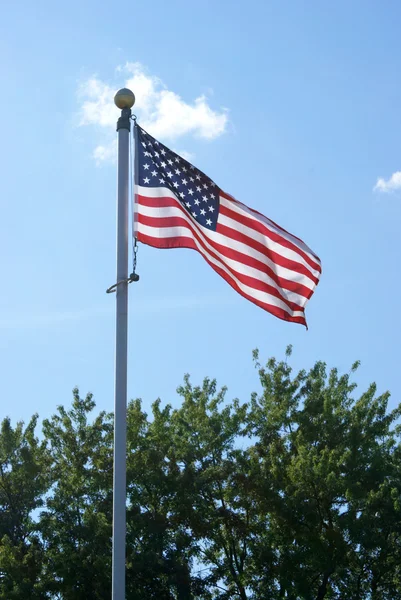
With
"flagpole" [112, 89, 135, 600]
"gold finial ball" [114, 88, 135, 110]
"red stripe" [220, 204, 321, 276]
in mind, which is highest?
"gold finial ball" [114, 88, 135, 110]

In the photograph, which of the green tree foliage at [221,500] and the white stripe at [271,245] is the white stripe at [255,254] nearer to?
the white stripe at [271,245]

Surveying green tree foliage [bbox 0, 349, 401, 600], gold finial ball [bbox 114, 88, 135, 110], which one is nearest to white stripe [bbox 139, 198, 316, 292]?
gold finial ball [bbox 114, 88, 135, 110]

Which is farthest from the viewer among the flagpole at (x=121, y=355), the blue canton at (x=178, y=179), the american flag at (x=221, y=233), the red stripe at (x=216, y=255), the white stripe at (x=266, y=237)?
the white stripe at (x=266, y=237)

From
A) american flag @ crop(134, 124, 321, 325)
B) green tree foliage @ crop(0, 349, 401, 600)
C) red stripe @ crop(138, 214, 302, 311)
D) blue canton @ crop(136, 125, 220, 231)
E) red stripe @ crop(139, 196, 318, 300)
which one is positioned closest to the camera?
red stripe @ crop(138, 214, 302, 311)

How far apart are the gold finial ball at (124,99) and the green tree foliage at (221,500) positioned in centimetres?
1896

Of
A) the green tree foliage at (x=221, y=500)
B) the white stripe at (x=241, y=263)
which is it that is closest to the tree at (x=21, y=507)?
the green tree foliage at (x=221, y=500)

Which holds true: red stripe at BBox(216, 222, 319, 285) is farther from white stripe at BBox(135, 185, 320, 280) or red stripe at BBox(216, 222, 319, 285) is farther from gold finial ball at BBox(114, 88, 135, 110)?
gold finial ball at BBox(114, 88, 135, 110)

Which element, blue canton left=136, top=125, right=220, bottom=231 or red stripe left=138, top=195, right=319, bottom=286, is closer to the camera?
blue canton left=136, top=125, right=220, bottom=231

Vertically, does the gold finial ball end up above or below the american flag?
above

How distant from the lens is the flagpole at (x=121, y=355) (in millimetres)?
9266

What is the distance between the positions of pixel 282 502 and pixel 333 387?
23.0 feet

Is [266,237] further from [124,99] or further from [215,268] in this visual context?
[124,99]

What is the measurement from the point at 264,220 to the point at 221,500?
21.0m

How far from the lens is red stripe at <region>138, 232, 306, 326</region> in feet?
36.0
